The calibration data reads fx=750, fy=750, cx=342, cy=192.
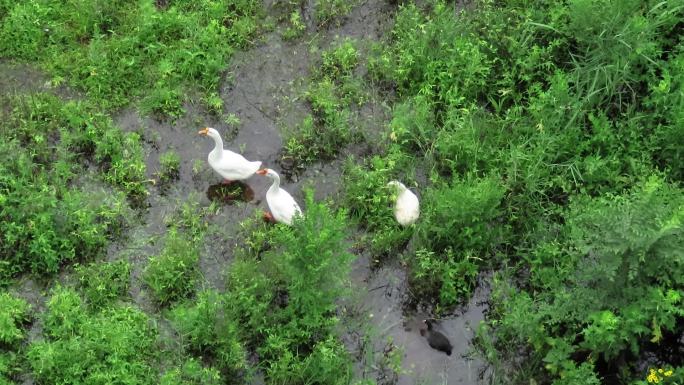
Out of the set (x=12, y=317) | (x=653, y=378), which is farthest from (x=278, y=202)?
(x=653, y=378)

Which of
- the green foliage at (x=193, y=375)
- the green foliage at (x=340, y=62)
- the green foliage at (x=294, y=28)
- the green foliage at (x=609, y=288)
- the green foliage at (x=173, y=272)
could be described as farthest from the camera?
the green foliage at (x=294, y=28)

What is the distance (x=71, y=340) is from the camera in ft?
18.4

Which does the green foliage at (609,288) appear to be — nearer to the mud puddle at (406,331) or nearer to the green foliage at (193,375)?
the mud puddle at (406,331)

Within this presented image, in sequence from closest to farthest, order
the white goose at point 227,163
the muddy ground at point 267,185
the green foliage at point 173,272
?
the muddy ground at point 267,185 → the green foliage at point 173,272 → the white goose at point 227,163

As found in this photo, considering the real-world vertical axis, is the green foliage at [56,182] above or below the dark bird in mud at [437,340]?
above

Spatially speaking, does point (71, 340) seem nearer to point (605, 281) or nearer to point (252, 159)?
point (252, 159)

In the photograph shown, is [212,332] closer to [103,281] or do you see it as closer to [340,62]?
[103,281]

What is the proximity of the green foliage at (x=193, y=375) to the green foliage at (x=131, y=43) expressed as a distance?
274cm

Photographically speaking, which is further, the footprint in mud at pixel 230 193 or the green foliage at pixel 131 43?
the green foliage at pixel 131 43

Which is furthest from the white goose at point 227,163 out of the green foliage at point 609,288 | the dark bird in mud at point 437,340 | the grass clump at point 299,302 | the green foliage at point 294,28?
the green foliage at point 609,288

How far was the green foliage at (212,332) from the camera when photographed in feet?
18.7

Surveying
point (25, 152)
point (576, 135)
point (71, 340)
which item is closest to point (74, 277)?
point (71, 340)

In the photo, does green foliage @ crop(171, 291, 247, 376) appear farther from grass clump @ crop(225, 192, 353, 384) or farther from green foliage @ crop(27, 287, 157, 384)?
A: green foliage @ crop(27, 287, 157, 384)

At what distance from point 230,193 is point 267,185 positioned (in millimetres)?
356
